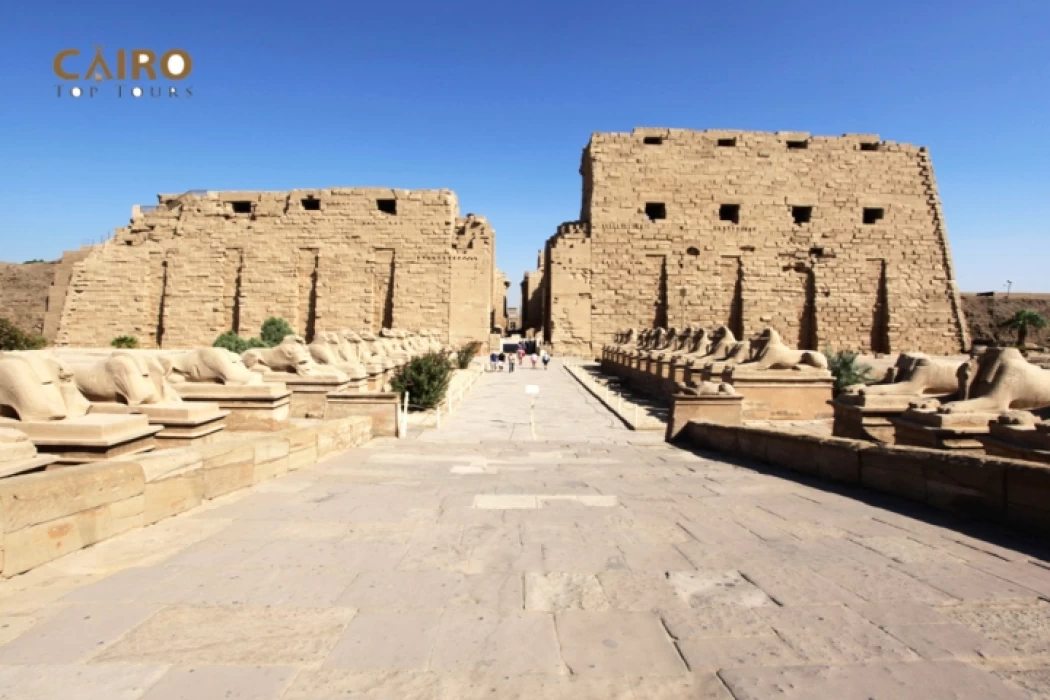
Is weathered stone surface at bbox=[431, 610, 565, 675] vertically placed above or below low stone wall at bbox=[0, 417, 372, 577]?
below

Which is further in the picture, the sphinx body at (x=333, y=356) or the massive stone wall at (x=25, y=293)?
the massive stone wall at (x=25, y=293)

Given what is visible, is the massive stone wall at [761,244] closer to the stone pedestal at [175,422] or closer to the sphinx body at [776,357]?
the sphinx body at [776,357]

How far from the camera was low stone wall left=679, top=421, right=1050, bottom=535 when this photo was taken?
10.5 ft

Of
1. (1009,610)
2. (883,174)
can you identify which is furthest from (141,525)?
(883,174)

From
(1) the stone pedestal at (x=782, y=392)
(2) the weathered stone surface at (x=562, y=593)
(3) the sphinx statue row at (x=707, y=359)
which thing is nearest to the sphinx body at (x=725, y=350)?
(3) the sphinx statue row at (x=707, y=359)

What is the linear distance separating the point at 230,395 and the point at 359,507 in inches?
174

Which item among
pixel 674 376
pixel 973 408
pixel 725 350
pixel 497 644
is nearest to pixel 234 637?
pixel 497 644

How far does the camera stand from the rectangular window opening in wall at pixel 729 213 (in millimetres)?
25812

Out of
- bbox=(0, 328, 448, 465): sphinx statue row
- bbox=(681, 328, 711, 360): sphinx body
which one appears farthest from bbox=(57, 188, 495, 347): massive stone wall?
bbox=(0, 328, 448, 465): sphinx statue row

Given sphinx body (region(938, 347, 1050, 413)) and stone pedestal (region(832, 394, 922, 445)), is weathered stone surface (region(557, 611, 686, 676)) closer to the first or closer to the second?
sphinx body (region(938, 347, 1050, 413))

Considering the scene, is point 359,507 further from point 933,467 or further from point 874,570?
point 933,467

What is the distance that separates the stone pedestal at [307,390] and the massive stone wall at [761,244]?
1683 centimetres

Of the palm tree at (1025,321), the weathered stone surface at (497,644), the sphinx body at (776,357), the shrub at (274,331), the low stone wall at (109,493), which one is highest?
the palm tree at (1025,321)

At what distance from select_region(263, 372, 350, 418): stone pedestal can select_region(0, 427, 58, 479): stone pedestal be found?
5.55m
